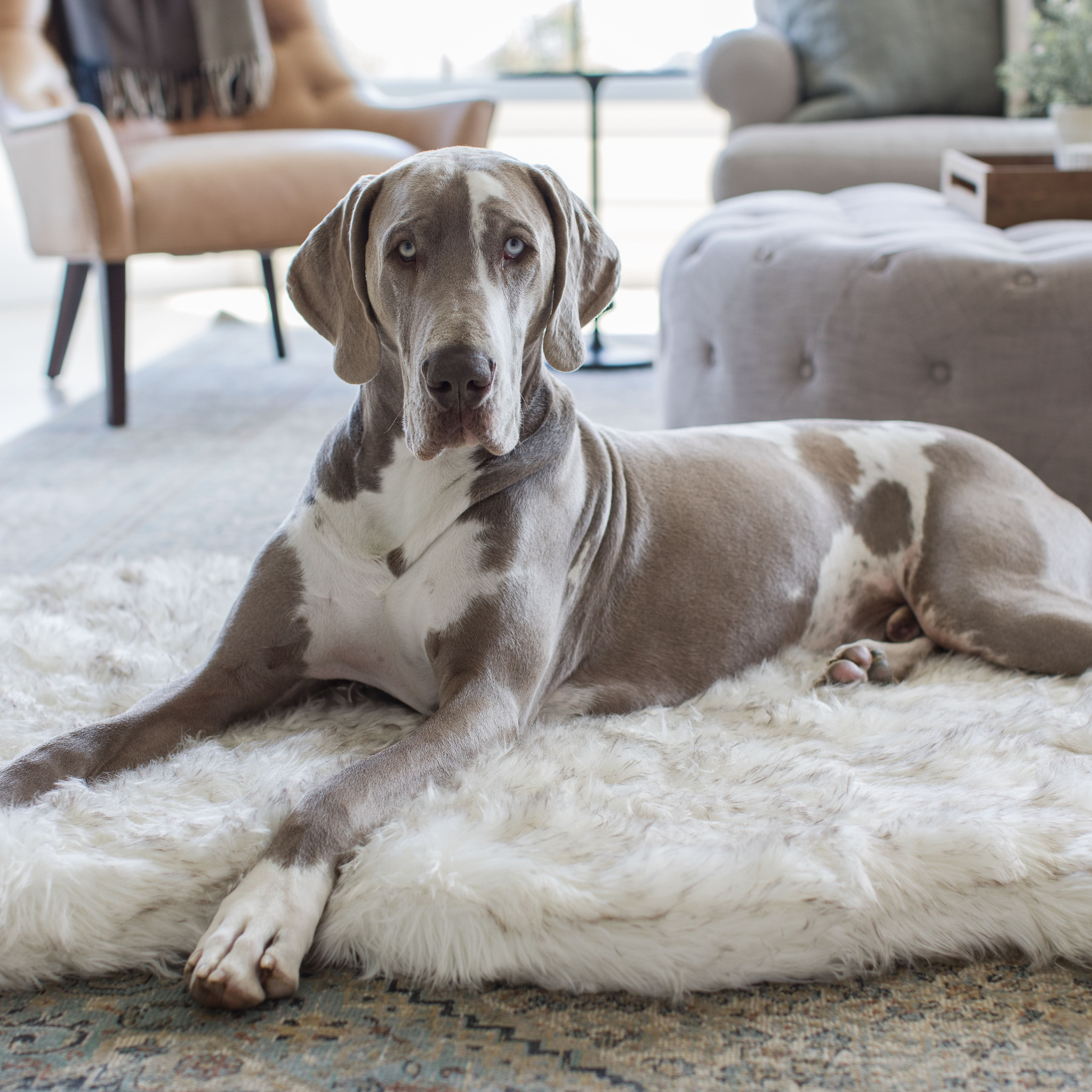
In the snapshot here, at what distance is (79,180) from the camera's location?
360 cm

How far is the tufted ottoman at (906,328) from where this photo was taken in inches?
89.5

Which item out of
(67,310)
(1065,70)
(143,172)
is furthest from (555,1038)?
(67,310)

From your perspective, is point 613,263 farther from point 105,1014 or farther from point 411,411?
point 105,1014

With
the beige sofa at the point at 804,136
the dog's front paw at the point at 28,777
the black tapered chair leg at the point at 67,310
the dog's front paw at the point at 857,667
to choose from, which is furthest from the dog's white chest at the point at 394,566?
the black tapered chair leg at the point at 67,310

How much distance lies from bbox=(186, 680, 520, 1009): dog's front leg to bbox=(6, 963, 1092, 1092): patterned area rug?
0.13 ft

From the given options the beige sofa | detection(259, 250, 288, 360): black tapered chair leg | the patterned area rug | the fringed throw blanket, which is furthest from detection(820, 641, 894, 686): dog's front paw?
the fringed throw blanket

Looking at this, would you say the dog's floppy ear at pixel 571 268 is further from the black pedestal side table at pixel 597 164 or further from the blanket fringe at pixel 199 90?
the blanket fringe at pixel 199 90

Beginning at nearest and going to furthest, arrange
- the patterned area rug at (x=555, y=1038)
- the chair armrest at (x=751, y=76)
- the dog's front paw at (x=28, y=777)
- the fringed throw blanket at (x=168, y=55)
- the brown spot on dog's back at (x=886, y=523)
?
the patterned area rug at (x=555, y=1038) < the dog's front paw at (x=28, y=777) < the brown spot on dog's back at (x=886, y=523) < the fringed throw blanket at (x=168, y=55) < the chair armrest at (x=751, y=76)

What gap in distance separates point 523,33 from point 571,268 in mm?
6236

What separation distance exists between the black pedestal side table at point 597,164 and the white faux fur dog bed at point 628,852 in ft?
10.1

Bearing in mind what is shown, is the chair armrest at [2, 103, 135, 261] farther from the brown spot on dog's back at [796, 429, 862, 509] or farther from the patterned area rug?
the patterned area rug

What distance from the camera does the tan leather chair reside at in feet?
12.0

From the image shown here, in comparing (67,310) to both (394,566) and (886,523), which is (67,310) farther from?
(886,523)

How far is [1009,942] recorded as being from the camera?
4.15ft
